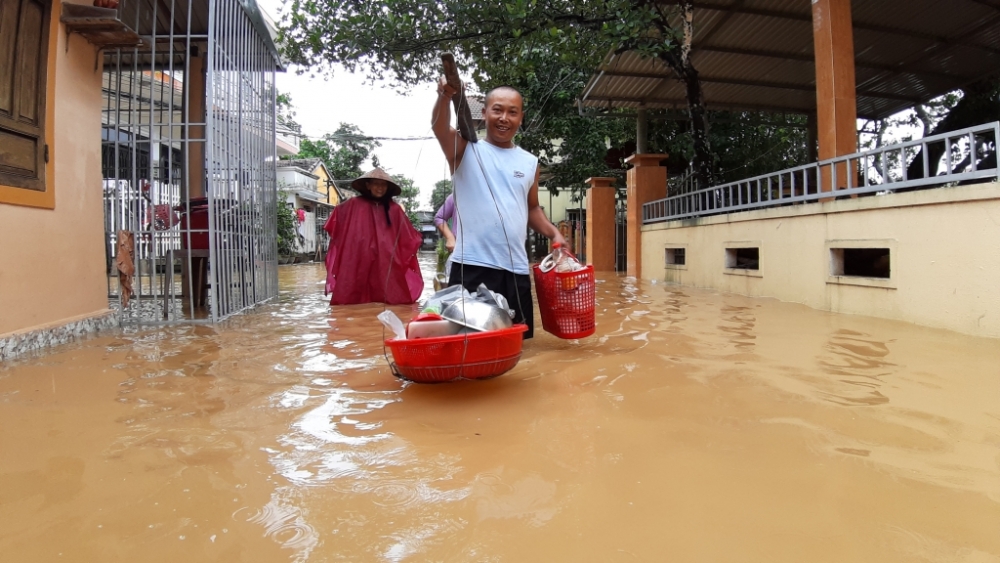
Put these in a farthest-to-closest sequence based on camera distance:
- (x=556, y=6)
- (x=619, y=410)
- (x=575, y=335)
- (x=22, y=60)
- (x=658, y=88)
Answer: (x=658, y=88)
(x=556, y=6)
(x=22, y=60)
(x=575, y=335)
(x=619, y=410)

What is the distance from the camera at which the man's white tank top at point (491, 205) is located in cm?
332

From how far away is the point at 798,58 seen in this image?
1020cm

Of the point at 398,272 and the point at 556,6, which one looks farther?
the point at 556,6

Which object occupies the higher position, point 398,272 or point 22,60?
point 22,60

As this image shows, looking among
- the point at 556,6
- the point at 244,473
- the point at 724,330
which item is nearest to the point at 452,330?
the point at 244,473

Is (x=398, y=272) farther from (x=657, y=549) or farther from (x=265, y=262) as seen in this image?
(x=657, y=549)

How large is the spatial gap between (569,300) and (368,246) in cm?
390

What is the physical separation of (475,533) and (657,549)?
0.46 m

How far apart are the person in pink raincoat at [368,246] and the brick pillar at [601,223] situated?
7.29m

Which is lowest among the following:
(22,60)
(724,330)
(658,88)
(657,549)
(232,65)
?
(657,549)

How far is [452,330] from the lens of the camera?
260 cm

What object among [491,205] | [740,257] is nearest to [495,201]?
[491,205]

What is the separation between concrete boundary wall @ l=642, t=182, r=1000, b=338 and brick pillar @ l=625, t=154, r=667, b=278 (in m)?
3.25

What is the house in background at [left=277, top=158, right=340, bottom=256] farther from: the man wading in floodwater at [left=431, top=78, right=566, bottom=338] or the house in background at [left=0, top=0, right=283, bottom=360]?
the man wading in floodwater at [left=431, top=78, right=566, bottom=338]
